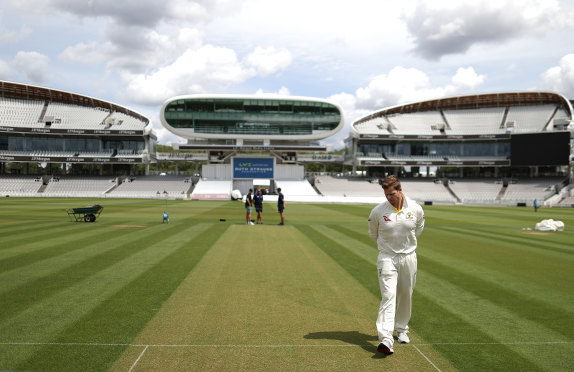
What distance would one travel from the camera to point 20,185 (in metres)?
65.6

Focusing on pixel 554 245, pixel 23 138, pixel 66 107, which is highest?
pixel 66 107

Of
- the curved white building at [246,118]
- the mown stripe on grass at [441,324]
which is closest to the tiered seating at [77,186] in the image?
the curved white building at [246,118]

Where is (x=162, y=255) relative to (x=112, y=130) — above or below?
below

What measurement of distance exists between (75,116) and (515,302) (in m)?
86.4

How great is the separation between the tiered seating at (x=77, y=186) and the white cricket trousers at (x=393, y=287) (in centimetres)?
6219

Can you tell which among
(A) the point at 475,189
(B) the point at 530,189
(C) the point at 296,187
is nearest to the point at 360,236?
(C) the point at 296,187

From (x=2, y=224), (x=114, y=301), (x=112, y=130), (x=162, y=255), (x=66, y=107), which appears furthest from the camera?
(x=66, y=107)

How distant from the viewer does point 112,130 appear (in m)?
73.1

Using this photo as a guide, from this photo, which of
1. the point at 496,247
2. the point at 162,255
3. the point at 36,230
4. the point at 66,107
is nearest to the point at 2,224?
the point at 36,230

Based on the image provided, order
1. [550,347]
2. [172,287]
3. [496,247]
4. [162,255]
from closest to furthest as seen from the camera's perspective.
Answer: [550,347], [172,287], [162,255], [496,247]

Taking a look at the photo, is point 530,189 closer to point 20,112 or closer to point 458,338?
point 458,338

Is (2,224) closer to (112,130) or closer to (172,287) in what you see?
(172,287)

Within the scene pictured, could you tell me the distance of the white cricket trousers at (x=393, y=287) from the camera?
16.8 feet

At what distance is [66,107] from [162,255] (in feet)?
268
